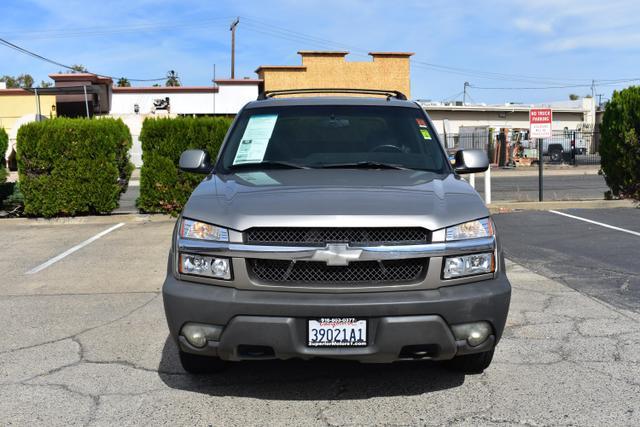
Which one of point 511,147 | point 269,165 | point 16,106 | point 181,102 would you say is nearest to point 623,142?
point 269,165

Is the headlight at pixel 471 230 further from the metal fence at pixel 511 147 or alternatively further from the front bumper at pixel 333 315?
the metal fence at pixel 511 147

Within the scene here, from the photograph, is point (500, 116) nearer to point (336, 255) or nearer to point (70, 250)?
point (70, 250)

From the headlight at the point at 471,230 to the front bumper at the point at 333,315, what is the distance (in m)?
0.28

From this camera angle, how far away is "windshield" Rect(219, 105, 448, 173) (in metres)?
4.74

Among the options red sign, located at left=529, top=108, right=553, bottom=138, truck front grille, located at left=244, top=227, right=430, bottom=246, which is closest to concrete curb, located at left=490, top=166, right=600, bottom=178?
red sign, located at left=529, top=108, right=553, bottom=138

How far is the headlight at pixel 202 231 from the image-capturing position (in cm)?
363

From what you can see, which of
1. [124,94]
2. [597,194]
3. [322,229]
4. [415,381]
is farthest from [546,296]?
[124,94]

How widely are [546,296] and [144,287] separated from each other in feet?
13.4

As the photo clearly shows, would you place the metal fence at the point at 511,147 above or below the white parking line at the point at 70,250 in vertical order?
above

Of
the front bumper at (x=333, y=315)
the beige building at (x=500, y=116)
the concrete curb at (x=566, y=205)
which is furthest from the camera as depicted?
the beige building at (x=500, y=116)

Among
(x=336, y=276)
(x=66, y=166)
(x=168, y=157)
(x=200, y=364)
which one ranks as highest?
(x=168, y=157)

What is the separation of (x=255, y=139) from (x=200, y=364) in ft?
5.59

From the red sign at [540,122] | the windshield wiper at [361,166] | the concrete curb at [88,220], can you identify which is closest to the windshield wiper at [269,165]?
the windshield wiper at [361,166]

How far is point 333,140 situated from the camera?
5.00 meters
